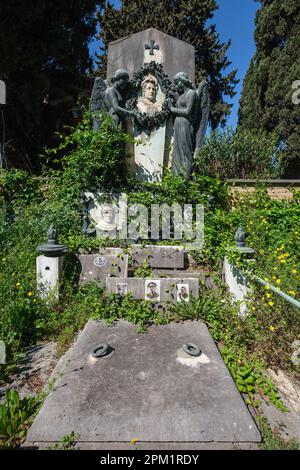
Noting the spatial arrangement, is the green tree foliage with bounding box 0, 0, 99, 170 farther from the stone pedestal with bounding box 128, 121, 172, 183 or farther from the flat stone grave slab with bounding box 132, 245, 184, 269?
the flat stone grave slab with bounding box 132, 245, 184, 269

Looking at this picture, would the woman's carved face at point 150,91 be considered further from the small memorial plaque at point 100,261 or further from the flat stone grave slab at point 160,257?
the small memorial plaque at point 100,261

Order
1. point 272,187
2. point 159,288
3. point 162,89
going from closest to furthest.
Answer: point 159,288, point 162,89, point 272,187

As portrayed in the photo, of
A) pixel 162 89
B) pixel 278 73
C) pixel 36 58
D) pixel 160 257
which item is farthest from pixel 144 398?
pixel 278 73

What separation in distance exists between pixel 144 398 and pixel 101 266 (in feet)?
6.32

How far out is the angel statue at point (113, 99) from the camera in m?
4.81

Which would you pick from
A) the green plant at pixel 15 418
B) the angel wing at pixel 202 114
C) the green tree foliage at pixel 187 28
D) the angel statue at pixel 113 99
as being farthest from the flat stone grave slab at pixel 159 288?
the green tree foliage at pixel 187 28

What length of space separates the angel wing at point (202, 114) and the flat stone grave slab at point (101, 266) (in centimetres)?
262

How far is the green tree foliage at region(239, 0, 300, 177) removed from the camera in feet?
33.7

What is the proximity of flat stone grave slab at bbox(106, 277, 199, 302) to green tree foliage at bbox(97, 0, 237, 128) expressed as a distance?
12.8 m

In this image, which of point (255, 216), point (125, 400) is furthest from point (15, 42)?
point (125, 400)

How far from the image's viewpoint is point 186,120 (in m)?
4.93

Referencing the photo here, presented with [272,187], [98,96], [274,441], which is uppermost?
[98,96]

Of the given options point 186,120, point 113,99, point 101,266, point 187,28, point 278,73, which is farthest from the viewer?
point 187,28

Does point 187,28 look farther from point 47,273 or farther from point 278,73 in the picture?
point 47,273
